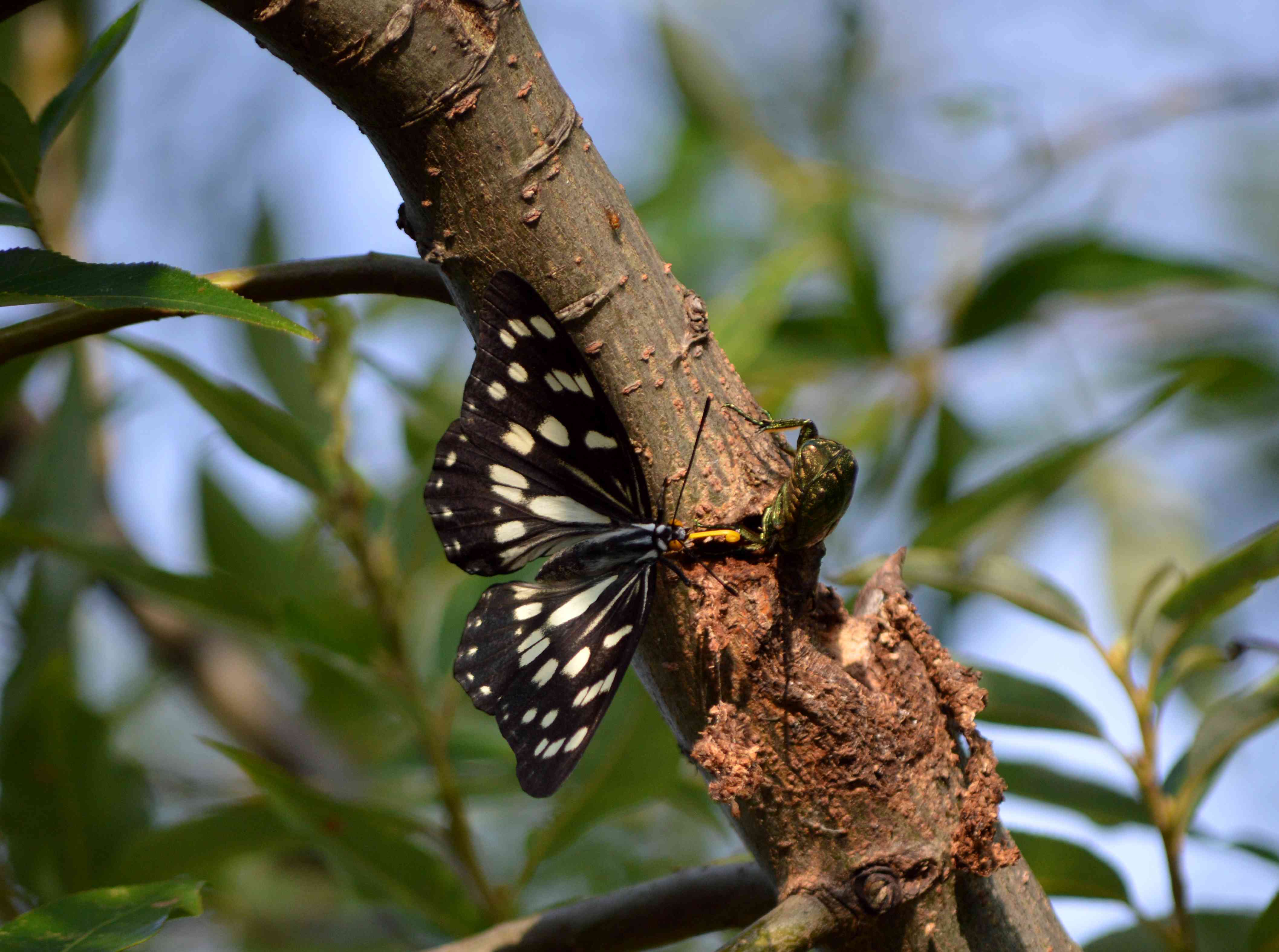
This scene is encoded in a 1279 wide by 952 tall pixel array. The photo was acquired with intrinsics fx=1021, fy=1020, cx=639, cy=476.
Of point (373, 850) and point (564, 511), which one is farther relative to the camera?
point (373, 850)

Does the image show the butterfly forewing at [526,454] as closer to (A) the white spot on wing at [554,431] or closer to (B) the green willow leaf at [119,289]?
(A) the white spot on wing at [554,431]

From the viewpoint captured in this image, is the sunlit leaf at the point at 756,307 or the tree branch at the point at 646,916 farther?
the sunlit leaf at the point at 756,307

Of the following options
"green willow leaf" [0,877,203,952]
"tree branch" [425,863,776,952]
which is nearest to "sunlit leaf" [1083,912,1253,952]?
"tree branch" [425,863,776,952]

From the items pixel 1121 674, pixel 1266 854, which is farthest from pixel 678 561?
pixel 1266 854

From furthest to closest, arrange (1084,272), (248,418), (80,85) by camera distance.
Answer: (1084,272)
(248,418)
(80,85)

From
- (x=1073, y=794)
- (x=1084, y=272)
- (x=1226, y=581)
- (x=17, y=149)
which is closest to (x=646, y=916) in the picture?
(x=1073, y=794)

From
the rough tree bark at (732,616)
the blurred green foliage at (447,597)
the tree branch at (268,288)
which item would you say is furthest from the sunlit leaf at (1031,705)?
the tree branch at (268,288)

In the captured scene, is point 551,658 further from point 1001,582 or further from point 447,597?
point 447,597
